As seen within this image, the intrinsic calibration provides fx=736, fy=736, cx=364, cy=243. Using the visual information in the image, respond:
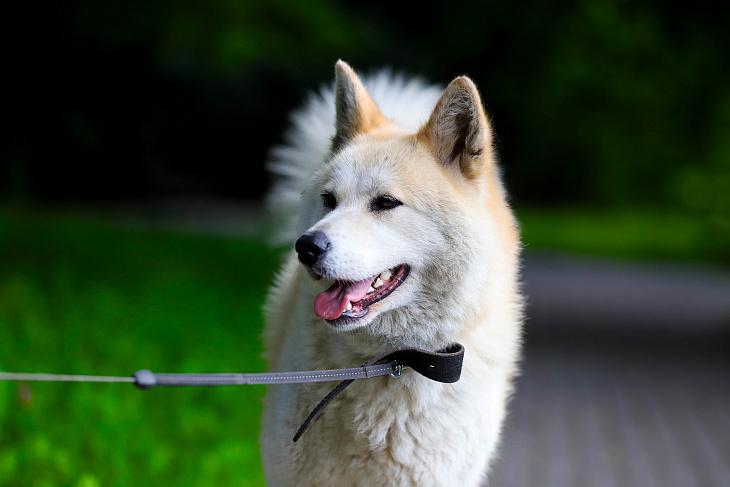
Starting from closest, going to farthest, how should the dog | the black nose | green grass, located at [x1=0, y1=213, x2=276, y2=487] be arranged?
the black nose, the dog, green grass, located at [x1=0, y1=213, x2=276, y2=487]

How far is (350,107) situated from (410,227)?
75cm

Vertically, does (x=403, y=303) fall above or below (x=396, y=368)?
above

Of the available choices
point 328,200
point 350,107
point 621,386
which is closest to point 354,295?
point 328,200

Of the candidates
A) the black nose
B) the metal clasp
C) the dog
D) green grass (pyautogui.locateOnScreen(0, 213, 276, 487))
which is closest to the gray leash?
the metal clasp

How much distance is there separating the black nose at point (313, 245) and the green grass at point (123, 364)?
1532 millimetres

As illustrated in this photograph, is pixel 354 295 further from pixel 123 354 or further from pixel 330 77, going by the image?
pixel 330 77

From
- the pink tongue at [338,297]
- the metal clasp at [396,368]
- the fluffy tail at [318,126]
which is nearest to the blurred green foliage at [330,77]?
the fluffy tail at [318,126]

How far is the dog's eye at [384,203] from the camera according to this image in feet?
8.42

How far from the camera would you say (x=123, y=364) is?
4.66m

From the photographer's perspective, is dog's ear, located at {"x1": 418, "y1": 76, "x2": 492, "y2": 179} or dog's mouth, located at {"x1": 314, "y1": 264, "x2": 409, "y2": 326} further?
dog's ear, located at {"x1": 418, "y1": 76, "x2": 492, "y2": 179}

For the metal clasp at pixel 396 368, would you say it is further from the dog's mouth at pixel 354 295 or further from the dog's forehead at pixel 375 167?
the dog's forehead at pixel 375 167

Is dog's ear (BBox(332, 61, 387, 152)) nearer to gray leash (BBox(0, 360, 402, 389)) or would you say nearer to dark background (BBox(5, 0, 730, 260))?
gray leash (BBox(0, 360, 402, 389))

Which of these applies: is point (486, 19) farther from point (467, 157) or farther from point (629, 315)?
point (467, 157)

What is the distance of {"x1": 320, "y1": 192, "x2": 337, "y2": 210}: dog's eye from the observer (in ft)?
8.86
